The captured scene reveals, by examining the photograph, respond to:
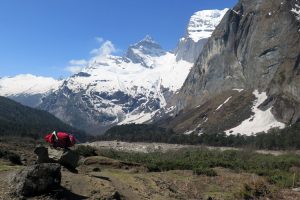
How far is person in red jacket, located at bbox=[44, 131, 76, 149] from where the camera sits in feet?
108

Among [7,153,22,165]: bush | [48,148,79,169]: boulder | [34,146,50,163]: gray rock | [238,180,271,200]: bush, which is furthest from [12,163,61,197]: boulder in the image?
[7,153,22,165]: bush

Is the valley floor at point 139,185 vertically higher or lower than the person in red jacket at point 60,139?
lower

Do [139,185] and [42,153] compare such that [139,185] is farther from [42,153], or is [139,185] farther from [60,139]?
[42,153]

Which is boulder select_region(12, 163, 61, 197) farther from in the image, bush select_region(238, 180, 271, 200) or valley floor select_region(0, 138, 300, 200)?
bush select_region(238, 180, 271, 200)

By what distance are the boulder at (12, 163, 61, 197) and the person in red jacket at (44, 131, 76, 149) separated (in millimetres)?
4257

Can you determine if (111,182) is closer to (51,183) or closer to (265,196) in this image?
(51,183)

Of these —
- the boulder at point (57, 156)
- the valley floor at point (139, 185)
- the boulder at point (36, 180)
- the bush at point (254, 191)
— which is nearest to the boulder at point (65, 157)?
the boulder at point (57, 156)

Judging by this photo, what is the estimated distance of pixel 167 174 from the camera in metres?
46.9

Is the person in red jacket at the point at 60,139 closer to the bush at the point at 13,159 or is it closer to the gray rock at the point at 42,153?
the gray rock at the point at 42,153

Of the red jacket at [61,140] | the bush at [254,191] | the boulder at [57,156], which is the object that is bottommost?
the bush at [254,191]

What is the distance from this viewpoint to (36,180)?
2856cm

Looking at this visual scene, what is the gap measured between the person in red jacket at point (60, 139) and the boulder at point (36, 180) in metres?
4.26

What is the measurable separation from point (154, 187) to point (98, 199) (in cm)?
844

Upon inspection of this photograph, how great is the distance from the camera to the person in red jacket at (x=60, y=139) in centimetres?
3306
